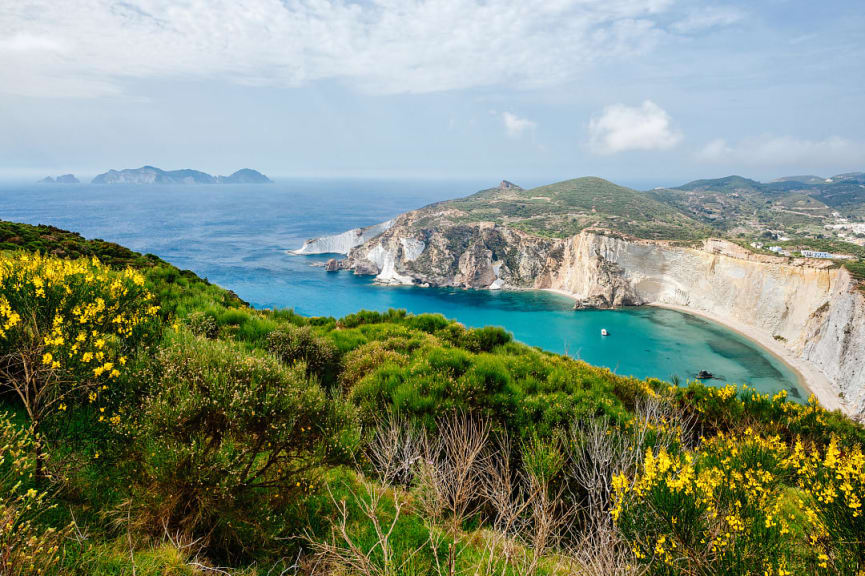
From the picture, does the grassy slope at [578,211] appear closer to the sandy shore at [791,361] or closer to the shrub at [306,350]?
the sandy shore at [791,361]

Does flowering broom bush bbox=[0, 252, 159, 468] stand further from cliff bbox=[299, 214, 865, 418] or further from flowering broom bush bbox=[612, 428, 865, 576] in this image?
cliff bbox=[299, 214, 865, 418]

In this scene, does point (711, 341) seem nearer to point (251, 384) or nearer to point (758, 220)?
point (251, 384)

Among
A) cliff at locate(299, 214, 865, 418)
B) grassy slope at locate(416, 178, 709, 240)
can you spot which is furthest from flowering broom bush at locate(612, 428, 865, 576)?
grassy slope at locate(416, 178, 709, 240)

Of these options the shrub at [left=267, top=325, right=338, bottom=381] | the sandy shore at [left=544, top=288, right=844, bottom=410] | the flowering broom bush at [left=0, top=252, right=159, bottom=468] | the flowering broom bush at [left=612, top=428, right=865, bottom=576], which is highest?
the flowering broom bush at [left=0, top=252, right=159, bottom=468]

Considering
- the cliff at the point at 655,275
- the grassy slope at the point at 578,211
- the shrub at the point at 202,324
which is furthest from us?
the grassy slope at the point at 578,211

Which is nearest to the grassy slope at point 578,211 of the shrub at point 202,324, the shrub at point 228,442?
the shrub at point 202,324

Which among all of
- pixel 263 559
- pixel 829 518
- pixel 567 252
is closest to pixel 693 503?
pixel 829 518
